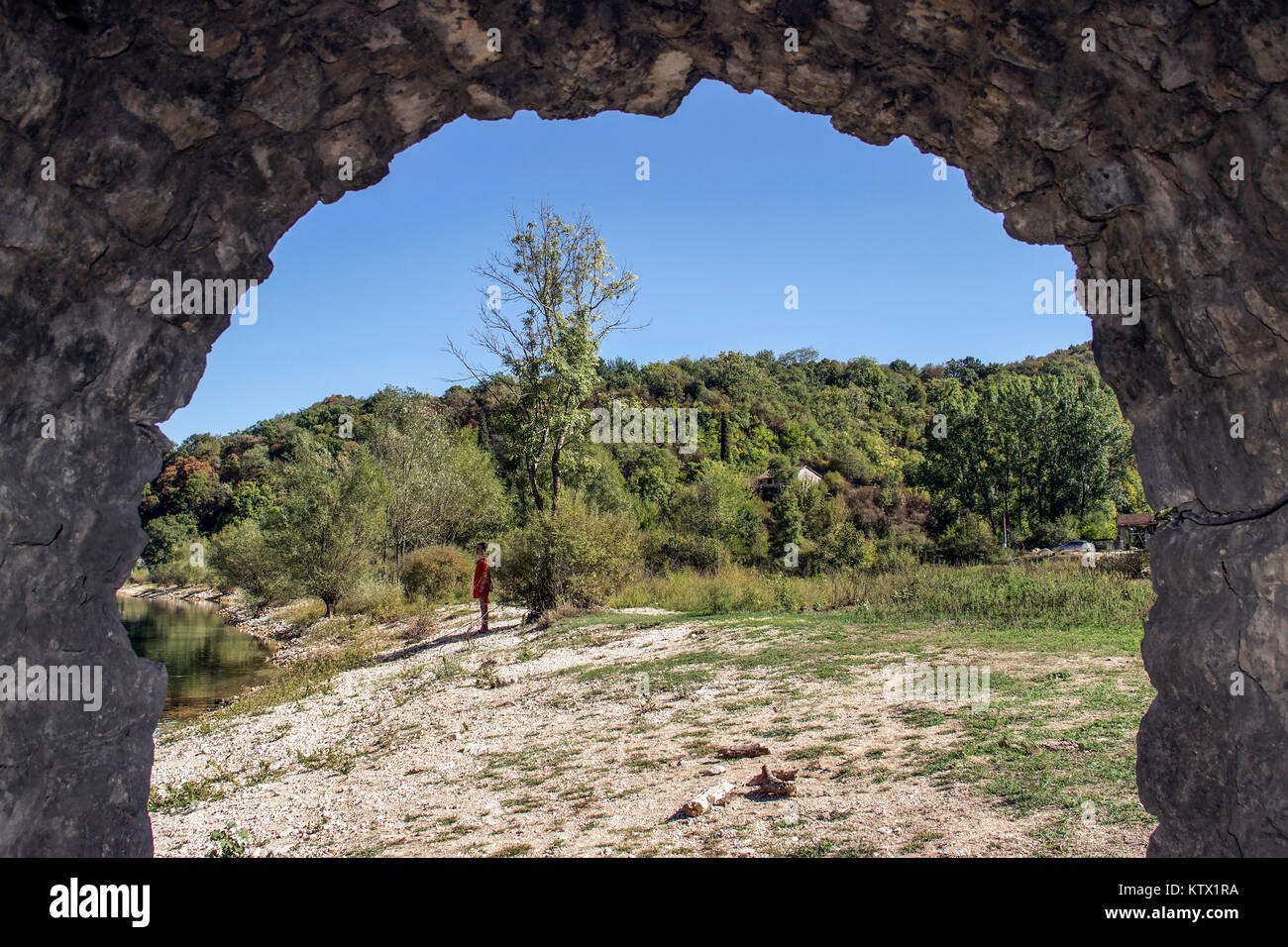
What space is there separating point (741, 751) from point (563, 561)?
1325 centimetres

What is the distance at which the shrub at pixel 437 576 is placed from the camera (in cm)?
3006

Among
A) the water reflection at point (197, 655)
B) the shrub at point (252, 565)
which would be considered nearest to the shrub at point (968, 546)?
the water reflection at point (197, 655)

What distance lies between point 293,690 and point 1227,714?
16.6 metres

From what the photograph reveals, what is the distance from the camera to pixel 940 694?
30.0ft

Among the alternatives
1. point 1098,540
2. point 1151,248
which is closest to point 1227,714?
point 1151,248

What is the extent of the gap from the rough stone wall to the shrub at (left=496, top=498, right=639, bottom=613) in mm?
16422

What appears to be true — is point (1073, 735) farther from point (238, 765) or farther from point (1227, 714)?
point (238, 765)

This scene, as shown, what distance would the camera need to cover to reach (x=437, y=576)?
30.2 meters

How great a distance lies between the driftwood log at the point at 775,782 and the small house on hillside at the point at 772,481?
4603 cm

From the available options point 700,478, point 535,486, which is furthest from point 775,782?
point 700,478

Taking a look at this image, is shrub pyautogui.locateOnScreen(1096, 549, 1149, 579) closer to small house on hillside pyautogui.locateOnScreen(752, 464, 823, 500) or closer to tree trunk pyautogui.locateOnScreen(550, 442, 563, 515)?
tree trunk pyautogui.locateOnScreen(550, 442, 563, 515)

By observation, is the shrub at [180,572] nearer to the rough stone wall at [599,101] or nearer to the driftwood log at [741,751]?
the driftwood log at [741,751]

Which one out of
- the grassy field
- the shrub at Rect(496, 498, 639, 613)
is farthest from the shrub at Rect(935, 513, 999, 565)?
the shrub at Rect(496, 498, 639, 613)
